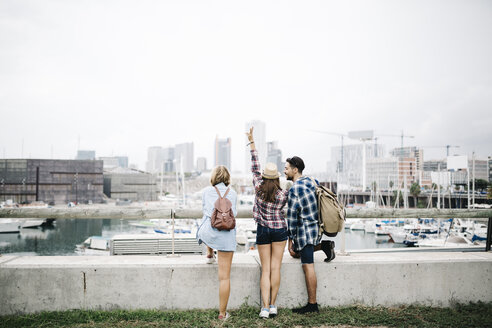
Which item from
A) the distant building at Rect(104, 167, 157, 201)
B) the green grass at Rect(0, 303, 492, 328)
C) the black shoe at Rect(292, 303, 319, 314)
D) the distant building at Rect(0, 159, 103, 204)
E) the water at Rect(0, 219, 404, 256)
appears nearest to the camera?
the green grass at Rect(0, 303, 492, 328)

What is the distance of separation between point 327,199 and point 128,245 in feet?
12.5

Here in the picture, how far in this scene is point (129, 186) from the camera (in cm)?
10931

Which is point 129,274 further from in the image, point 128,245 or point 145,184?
point 145,184

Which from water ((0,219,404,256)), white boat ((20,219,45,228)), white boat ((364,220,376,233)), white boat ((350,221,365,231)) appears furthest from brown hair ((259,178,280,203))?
white boat ((20,219,45,228))

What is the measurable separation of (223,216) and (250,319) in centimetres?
138

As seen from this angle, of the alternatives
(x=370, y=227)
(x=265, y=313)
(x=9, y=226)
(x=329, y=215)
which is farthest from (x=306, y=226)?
(x=9, y=226)

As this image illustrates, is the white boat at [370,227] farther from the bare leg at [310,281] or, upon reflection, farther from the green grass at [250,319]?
the bare leg at [310,281]

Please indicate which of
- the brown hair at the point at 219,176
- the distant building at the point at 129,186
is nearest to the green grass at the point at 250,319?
the brown hair at the point at 219,176

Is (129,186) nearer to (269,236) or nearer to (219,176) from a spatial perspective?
(219,176)

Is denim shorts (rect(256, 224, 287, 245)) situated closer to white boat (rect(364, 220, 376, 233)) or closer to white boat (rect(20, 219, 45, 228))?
white boat (rect(364, 220, 376, 233))

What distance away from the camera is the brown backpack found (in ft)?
13.1

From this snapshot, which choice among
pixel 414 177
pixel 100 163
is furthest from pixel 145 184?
pixel 414 177

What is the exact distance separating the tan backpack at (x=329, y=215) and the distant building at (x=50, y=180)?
314 feet

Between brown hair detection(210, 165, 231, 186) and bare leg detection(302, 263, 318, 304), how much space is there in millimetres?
1611
